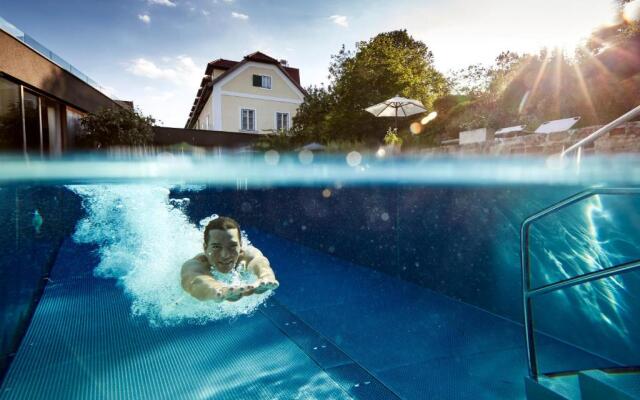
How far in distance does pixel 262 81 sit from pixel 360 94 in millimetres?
10844

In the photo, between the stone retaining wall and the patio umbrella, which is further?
the patio umbrella

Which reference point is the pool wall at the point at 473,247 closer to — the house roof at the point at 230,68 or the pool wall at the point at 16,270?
the pool wall at the point at 16,270

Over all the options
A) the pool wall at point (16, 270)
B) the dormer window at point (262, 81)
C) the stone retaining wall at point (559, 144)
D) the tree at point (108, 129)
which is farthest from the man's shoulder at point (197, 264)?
the dormer window at point (262, 81)

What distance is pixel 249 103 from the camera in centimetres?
2889

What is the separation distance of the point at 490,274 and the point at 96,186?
11462mm

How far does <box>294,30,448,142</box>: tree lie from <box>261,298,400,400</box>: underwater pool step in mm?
17545

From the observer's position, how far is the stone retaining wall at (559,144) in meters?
7.08

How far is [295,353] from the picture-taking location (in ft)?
10.4

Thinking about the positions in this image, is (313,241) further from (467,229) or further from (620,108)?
(620,108)

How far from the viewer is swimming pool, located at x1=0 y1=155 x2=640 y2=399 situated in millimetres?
2784

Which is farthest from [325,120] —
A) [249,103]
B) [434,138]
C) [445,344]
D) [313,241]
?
[445,344]

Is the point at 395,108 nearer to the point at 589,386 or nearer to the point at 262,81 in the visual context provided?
the point at 589,386

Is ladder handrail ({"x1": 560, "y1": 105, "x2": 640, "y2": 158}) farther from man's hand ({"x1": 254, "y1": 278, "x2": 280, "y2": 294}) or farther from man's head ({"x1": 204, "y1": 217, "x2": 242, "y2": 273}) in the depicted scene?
man's head ({"x1": 204, "y1": 217, "x2": 242, "y2": 273})

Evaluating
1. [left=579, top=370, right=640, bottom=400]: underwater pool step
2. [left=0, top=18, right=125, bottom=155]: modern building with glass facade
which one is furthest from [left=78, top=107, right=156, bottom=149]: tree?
[left=579, top=370, right=640, bottom=400]: underwater pool step
